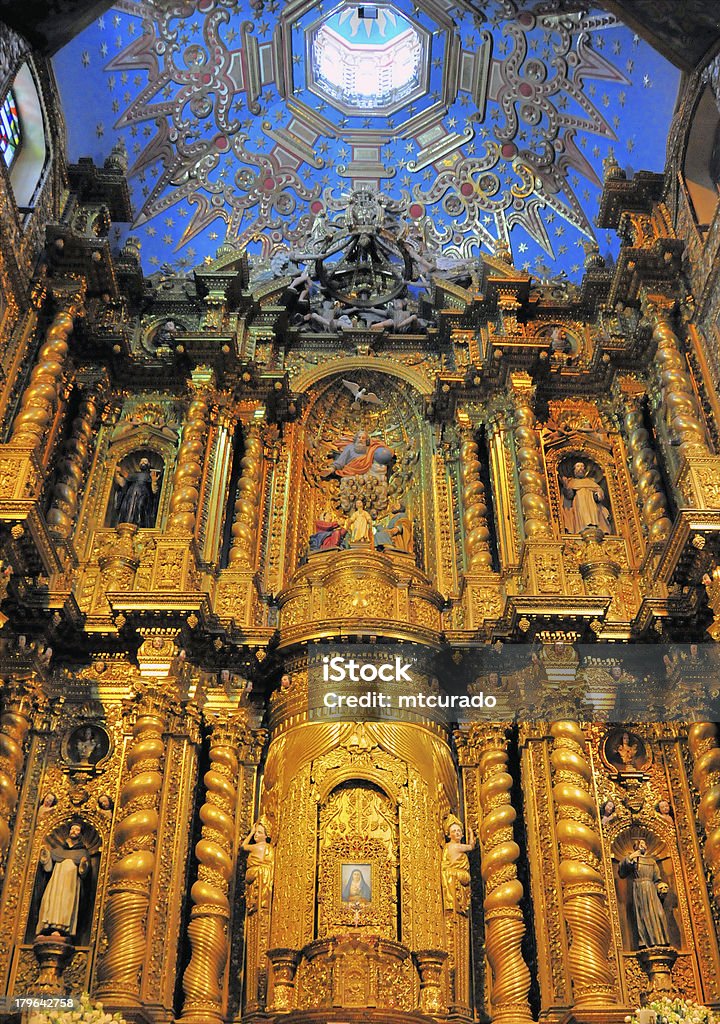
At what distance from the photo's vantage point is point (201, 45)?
18656mm

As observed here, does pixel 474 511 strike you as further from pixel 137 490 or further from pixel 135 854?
pixel 135 854

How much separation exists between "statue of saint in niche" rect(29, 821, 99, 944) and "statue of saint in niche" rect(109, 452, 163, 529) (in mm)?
5016

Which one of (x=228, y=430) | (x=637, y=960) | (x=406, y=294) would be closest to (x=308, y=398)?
(x=228, y=430)

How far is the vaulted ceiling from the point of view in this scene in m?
18.0

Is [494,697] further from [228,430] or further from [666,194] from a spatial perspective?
[666,194]

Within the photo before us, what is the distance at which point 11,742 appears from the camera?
40.2ft

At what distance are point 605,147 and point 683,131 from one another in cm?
253

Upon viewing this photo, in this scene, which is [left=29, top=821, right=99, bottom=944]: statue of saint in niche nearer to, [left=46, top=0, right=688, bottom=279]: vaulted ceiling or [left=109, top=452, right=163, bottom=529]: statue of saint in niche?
[left=109, top=452, right=163, bottom=529]: statue of saint in niche

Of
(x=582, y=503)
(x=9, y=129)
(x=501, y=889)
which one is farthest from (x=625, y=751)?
(x=9, y=129)

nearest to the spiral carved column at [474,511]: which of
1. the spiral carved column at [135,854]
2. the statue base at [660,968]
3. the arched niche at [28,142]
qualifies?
the spiral carved column at [135,854]

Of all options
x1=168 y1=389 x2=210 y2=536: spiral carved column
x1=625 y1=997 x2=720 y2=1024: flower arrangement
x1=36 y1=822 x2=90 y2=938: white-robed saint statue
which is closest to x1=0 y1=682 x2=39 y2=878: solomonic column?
x1=36 y1=822 x2=90 y2=938: white-robed saint statue

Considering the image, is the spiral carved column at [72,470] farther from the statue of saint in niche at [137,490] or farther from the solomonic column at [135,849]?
the solomonic column at [135,849]

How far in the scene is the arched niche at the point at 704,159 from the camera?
15398 millimetres

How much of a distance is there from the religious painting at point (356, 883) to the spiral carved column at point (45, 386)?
6747 millimetres
